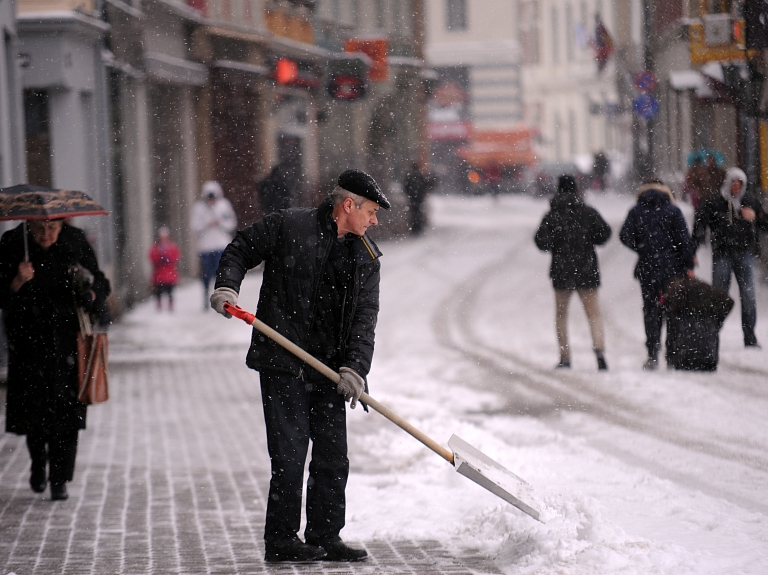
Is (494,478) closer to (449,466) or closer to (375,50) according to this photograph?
(449,466)

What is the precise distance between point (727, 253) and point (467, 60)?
163ft

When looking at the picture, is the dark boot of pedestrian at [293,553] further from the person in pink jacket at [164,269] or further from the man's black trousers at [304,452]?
the person in pink jacket at [164,269]

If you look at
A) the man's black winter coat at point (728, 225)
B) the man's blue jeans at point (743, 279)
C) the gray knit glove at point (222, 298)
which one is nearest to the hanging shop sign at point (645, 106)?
the man's blue jeans at point (743, 279)

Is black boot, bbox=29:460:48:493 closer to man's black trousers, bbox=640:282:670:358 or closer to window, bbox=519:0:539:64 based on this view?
man's black trousers, bbox=640:282:670:358

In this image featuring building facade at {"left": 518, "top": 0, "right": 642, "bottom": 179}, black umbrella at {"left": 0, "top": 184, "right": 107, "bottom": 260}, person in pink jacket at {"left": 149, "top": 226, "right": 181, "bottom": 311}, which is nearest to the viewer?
black umbrella at {"left": 0, "top": 184, "right": 107, "bottom": 260}

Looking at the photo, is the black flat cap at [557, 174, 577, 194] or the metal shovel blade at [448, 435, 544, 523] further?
the black flat cap at [557, 174, 577, 194]

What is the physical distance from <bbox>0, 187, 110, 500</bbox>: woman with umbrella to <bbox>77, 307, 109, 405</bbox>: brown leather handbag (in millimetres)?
70

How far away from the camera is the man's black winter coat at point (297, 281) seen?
5.46m

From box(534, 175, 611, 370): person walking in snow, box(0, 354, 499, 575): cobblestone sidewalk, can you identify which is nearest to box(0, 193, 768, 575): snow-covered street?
box(0, 354, 499, 575): cobblestone sidewalk

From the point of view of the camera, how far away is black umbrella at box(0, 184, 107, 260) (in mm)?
6934

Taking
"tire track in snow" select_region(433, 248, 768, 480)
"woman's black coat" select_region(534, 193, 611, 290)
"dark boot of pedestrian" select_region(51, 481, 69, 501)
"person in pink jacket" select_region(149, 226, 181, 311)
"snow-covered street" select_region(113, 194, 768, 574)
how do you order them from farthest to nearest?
1. "person in pink jacket" select_region(149, 226, 181, 311)
2. "woman's black coat" select_region(534, 193, 611, 290)
3. "tire track in snow" select_region(433, 248, 768, 480)
4. "dark boot of pedestrian" select_region(51, 481, 69, 501)
5. "snow-covered street" select_region(113, 194, 768, 574)

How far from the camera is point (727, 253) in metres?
11.8

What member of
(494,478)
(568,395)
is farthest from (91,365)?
(568,395)

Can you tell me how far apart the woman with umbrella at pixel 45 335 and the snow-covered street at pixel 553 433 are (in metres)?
1.65
